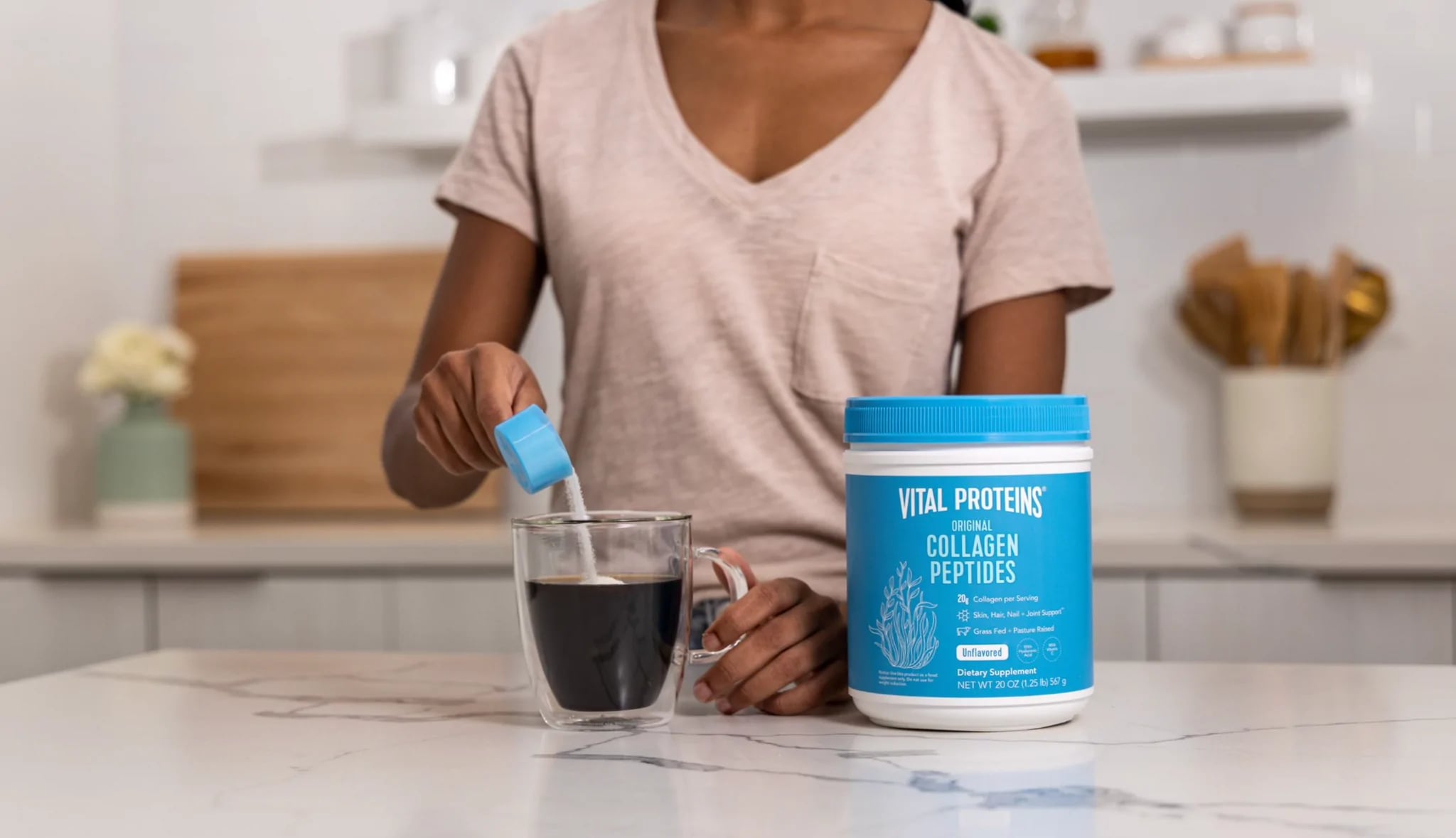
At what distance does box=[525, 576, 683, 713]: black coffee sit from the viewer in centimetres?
65

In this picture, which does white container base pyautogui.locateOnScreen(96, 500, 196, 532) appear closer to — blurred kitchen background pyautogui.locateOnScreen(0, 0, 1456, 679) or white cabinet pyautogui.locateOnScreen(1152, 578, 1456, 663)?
blurred kitchen background pyautogui.locateOnScreen(0, 0, 1456, 679)

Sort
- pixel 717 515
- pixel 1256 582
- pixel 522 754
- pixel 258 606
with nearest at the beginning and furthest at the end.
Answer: pixel 522 754, pixel 717 515, pixel 1256 582, pixel 258 606

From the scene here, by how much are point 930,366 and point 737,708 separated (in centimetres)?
38

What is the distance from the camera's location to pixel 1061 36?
2008mm

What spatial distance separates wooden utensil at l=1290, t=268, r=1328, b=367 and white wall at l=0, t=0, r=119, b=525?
1687mm

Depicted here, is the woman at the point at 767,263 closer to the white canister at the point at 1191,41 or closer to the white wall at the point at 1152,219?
the white canister at the point at 1191,41

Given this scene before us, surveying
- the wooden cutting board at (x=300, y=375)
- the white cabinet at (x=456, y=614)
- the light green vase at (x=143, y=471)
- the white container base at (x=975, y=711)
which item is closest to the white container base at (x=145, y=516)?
the light green vase at (x=143, y=471)

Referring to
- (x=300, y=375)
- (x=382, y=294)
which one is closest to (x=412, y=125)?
(x=382, y=294)

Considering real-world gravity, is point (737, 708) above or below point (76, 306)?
below

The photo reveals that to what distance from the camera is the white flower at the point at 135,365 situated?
2074mm

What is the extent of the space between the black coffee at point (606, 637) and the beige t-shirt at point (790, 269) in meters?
0.31

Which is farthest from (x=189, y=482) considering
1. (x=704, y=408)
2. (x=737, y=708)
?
(x=737, y=708)

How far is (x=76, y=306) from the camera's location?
2.25 metres

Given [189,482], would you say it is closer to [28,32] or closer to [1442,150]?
[28,32]
